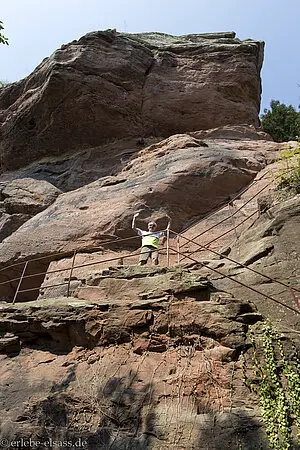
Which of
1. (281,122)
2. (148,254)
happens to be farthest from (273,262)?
(281,122)

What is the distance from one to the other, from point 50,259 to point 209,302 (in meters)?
6.39

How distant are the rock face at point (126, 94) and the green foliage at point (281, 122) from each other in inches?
220

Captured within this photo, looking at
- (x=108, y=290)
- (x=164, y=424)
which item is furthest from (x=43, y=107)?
(x=164, y=424)

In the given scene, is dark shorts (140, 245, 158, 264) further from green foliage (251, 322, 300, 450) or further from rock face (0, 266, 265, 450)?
green foliage (251, 322, 300, 450)

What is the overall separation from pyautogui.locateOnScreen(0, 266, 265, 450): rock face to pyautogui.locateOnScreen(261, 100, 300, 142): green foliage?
1878 centimetres

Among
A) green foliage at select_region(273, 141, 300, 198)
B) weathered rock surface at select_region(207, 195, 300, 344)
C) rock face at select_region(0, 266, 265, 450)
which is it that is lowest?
rock face at select_region(0, 266, 265, 450)

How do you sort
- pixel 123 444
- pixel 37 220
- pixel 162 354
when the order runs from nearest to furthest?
1. pixel 123 444
2. pixel 162 354
3. pixel 37 220

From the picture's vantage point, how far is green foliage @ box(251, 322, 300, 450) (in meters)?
5.22

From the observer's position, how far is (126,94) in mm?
19109

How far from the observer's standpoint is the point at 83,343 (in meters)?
7.37

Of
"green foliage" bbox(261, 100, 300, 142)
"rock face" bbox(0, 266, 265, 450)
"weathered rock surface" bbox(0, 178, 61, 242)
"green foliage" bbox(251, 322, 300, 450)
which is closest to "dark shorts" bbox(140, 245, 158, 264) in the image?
"rock face" bbox(0, 266, 265, 450)

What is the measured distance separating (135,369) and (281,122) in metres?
21.5

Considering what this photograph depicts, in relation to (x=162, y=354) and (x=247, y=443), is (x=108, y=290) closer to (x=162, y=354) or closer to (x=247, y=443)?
(x=162, y=354)

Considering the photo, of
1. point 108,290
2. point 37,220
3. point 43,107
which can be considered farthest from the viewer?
point 43,107
